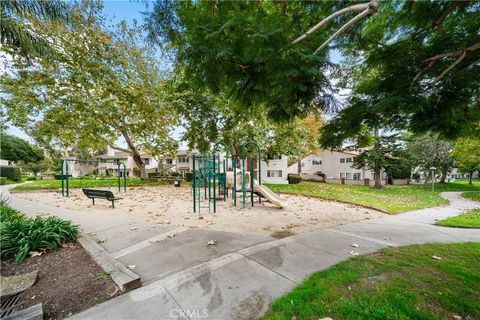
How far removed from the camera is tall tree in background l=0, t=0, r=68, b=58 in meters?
5.64

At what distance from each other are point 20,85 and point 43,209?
9189mm

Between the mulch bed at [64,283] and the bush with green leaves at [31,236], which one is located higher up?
the bush with green leaves at [31,236]

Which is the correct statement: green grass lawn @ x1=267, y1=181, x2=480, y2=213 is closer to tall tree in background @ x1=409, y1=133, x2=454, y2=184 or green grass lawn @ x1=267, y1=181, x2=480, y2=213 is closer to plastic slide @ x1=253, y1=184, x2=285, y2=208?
plastic slide @ x1=253, y1=184, x2=285, y2=208

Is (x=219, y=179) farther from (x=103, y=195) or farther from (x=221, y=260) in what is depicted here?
(x=221, y=260)

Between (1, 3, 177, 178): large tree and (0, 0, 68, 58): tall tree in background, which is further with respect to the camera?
(1, 3, 177, 178): large tree

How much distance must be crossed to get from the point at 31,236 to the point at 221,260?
3865mm

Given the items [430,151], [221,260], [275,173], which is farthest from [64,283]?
[430,151]

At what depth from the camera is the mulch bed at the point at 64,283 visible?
245 cm

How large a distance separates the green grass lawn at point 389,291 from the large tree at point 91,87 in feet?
47.9

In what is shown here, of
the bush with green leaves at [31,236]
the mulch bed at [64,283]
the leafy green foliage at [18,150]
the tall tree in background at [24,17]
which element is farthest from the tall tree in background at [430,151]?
the leafy green foliage at [18,150]

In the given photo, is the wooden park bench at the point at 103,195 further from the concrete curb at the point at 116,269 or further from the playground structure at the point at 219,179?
the concrete curb at the point at 116,269

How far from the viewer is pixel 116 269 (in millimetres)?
3090

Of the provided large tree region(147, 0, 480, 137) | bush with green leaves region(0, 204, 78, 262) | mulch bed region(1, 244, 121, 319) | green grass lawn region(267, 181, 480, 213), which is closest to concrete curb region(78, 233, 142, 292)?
mulch bed region(1, 244, 121, 319)

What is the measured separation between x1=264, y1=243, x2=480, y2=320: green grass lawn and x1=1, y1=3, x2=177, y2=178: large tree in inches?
575
